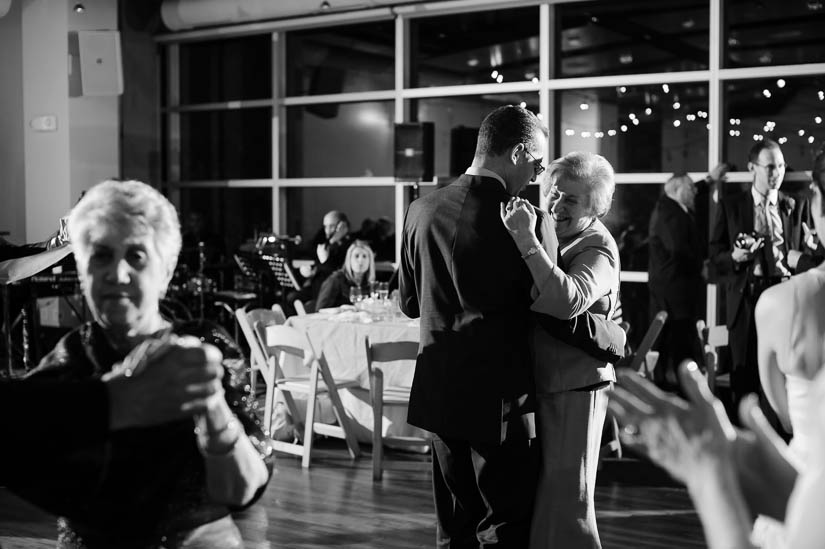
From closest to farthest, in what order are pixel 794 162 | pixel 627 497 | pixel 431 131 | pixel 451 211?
pixel 451 211 < pixel 627 497 < pixel 794 162 < pixel 431 131

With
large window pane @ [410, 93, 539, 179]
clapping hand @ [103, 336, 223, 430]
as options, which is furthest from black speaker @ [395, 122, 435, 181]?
clapping hand @ [103, 336, 223, 430]

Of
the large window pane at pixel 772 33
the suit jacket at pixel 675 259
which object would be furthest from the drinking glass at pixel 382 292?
the large window pane at pixel 772 33

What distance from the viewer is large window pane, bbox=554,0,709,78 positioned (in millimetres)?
8234

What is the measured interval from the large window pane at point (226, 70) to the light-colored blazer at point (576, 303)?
790 cm

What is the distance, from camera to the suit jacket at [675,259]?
719cm

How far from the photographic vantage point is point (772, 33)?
7.89 m

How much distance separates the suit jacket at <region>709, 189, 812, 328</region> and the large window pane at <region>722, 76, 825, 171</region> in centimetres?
143

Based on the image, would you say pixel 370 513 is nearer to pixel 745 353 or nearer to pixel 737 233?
pixel 745 353

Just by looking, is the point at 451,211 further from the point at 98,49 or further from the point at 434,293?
the point at 98,49

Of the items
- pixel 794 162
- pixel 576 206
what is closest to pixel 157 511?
pixel 576 206

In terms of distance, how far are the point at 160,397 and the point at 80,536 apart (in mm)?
390

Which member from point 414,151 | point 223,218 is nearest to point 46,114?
point 223,218

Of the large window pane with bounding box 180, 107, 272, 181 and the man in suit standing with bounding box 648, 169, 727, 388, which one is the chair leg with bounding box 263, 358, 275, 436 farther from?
the large window pane with bounding box 180, 107, 272, 181

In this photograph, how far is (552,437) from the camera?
120 inches
